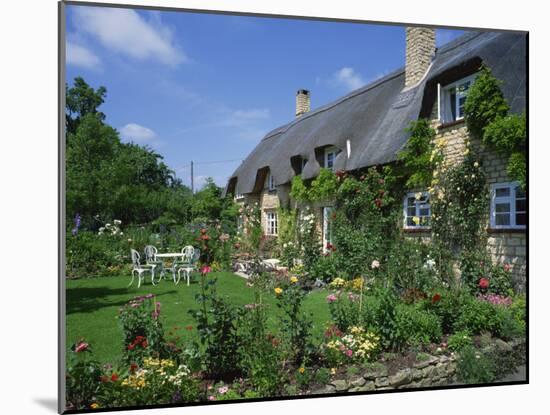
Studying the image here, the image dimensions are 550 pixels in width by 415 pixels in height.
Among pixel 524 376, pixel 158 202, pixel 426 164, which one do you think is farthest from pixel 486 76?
pixel 158 202

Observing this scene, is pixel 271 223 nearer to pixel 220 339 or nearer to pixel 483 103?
pixel 220 339

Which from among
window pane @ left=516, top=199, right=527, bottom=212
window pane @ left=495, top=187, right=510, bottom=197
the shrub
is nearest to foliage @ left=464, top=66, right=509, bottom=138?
window pane @ left=495, top=187, right=510, bottom=197

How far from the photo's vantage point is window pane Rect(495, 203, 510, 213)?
211 inches

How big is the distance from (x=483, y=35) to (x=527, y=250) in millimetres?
2703

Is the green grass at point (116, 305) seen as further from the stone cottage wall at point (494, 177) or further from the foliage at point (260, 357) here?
the stone cottage wall at point (494, 177)

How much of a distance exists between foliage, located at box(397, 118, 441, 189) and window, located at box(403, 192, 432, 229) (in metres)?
0.14

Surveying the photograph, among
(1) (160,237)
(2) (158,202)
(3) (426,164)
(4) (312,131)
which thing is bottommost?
(1) (160,237)

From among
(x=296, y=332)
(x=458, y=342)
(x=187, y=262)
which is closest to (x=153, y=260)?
(x=187, y=262)

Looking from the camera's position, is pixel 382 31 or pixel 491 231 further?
pixel 491 231

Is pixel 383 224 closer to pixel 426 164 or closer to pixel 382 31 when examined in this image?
pixel 426 164

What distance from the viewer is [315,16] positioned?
4809 mm

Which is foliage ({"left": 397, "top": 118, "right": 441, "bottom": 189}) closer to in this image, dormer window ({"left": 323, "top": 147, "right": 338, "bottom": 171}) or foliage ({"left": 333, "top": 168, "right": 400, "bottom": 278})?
foliage ({"left": 333, "top": 168, "right": 400, "bottom": 278})

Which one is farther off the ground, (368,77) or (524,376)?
(368,77)

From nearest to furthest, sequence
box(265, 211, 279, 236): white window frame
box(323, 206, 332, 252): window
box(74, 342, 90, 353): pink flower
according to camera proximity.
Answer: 1. box(74, 342, 90, 353): pink flower
2. box(265, 211, 279, 236): white window frame
3. box(323, 206, 332, 252): window
